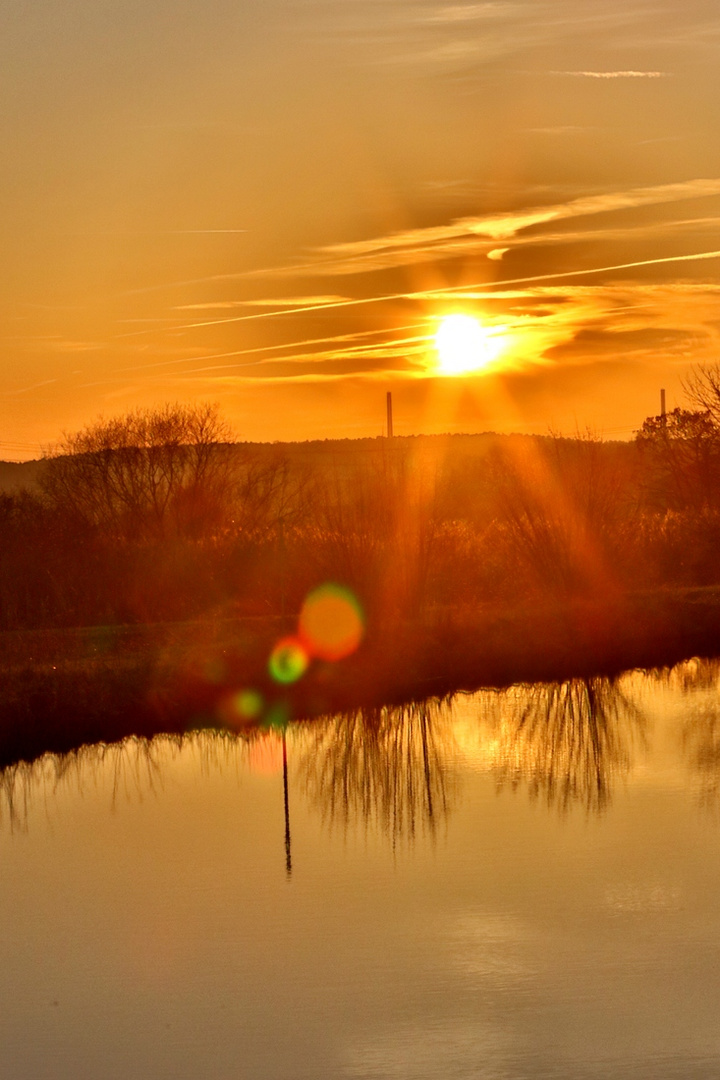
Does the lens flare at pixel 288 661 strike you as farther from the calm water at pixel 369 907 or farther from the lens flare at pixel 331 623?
the calm water at pixel 369 907

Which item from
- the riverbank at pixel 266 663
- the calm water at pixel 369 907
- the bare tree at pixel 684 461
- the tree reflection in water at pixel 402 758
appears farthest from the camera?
the bare tree at pixel 684 461

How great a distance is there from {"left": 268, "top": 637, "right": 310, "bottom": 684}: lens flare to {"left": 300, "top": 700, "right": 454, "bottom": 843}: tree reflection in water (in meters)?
2.35

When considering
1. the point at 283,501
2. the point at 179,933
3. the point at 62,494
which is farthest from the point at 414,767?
the point at 62,494

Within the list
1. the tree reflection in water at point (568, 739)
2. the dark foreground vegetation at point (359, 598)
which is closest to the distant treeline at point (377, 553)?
the dark foreground vegetation at point (359, 598)

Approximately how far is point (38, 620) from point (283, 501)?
14987 millimetres

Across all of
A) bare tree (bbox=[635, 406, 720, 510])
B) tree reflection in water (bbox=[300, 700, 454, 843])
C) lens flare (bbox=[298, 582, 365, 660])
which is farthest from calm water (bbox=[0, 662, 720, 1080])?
bare tree (bbox=[635, 406, 720, 510])

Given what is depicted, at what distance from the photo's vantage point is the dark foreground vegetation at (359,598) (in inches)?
774

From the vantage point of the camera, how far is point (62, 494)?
43344mm

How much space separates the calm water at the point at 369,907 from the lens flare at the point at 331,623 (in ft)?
18.7

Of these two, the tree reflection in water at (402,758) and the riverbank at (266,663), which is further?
the riverbank at (266,663)

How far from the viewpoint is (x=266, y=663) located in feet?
70.7

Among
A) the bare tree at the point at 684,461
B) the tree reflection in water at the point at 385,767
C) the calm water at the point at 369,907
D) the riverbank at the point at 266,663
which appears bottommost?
the calm water at the point at 369,907

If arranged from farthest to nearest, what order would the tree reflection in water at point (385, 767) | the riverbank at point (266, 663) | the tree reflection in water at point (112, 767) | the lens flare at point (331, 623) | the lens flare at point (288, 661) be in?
1. the lens flare at point (331, 623)
2. the lens flare at point (288, 661)
3. the riverbank at point (266, 663)
4. the tree reflection in water at point (112, 767)
5. the tree reflection in water at point (385, 767)

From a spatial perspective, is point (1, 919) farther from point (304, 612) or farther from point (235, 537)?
point (235, 537)
